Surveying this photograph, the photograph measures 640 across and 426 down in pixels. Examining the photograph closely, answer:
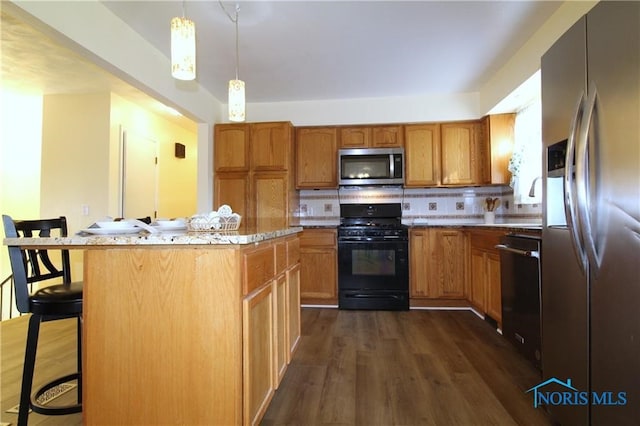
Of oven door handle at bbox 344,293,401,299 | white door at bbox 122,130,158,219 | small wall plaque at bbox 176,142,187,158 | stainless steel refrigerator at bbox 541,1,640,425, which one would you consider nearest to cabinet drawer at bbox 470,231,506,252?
oven door handle at bbox 344,293,401,299

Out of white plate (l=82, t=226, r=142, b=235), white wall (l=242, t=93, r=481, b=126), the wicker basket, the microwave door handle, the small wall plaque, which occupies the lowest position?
white plate (l=82, t=226, r=142, b=235)

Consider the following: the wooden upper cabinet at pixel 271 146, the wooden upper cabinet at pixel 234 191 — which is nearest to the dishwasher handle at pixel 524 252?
the wooden upper cabinet at pixel 271 146

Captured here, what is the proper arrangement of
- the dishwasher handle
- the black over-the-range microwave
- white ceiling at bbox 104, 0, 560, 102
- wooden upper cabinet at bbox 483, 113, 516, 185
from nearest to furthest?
1. the dishwasher handle
2. white ceiling at bbox 104, 0, 560, 102
3. wooden upper cabinet at bbox 483, 113, 516, 185
4. the black over-the-range microwave

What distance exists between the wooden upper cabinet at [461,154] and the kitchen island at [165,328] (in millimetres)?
3110

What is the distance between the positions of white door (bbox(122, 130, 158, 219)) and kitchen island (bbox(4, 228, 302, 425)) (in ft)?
10.1

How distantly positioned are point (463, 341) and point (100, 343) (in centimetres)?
245

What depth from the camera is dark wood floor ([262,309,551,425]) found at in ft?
5.29

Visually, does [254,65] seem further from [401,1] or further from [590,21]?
[590,21]

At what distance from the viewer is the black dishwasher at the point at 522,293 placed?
1.94m

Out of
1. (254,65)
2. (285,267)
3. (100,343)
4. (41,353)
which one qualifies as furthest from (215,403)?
(254,65)

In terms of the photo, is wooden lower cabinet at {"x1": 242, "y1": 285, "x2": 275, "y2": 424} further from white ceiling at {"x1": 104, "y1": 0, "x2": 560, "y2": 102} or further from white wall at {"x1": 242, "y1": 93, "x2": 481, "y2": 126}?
white wall at {"x1": 242, "y1": 93, "x2": 481, "y2": 126}

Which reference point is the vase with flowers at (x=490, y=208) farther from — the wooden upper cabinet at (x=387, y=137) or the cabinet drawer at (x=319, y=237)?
the cabinet drawer at (x=319, y=237)

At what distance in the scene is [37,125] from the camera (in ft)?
14.3

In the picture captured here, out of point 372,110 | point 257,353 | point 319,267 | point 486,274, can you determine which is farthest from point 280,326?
point 372,110
